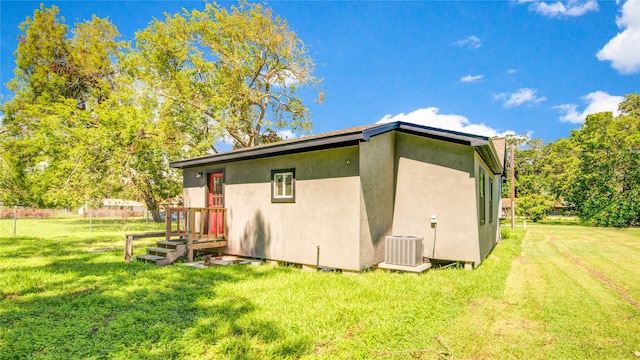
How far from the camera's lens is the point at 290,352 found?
3.05m

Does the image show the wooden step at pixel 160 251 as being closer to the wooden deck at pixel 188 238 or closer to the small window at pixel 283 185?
the wooden deck at pixel 188 238

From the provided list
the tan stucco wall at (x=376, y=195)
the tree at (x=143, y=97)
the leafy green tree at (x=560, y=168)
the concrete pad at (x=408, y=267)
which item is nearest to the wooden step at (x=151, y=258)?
the tan stucco wall at (x=376, y=195)

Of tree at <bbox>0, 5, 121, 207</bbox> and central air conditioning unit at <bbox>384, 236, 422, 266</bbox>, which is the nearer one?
central air conditioning unit at <bbox>384, 236, 422, 266</bbox>

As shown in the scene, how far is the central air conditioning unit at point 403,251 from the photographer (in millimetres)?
6496

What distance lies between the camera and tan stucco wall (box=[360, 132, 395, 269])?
252 inches

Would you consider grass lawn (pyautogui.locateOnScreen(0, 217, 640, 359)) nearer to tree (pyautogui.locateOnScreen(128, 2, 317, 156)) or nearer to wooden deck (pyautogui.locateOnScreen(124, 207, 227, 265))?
wooden deck (pyautogui.locateOnScreen(124, 207, 227, 265))

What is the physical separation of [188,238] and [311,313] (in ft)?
16.0

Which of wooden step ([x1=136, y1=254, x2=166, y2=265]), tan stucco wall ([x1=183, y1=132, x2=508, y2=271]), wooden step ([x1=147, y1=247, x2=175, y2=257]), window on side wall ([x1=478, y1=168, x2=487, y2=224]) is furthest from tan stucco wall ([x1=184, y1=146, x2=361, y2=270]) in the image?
window on side wall ([x1=478, y1=168, x2=487, y2=224])

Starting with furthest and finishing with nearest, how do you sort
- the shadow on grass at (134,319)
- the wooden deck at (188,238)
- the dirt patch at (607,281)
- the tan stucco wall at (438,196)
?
the wooden deck at (188,238) → the tan stucco wall at (438,196) → the dirt patch at (607,281) → the shadow on grass at (134,319)

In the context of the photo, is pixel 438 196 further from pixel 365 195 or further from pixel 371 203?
pixel 365 195

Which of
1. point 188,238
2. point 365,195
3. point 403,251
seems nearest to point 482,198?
point 403,251

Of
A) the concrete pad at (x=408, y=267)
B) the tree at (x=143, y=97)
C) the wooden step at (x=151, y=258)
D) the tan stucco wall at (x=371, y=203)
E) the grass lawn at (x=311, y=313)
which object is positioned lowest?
the wooden step at (x=151, y=258)

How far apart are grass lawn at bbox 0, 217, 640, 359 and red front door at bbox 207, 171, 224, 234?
1.92m

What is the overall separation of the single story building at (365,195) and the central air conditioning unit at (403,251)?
289 millimetres
